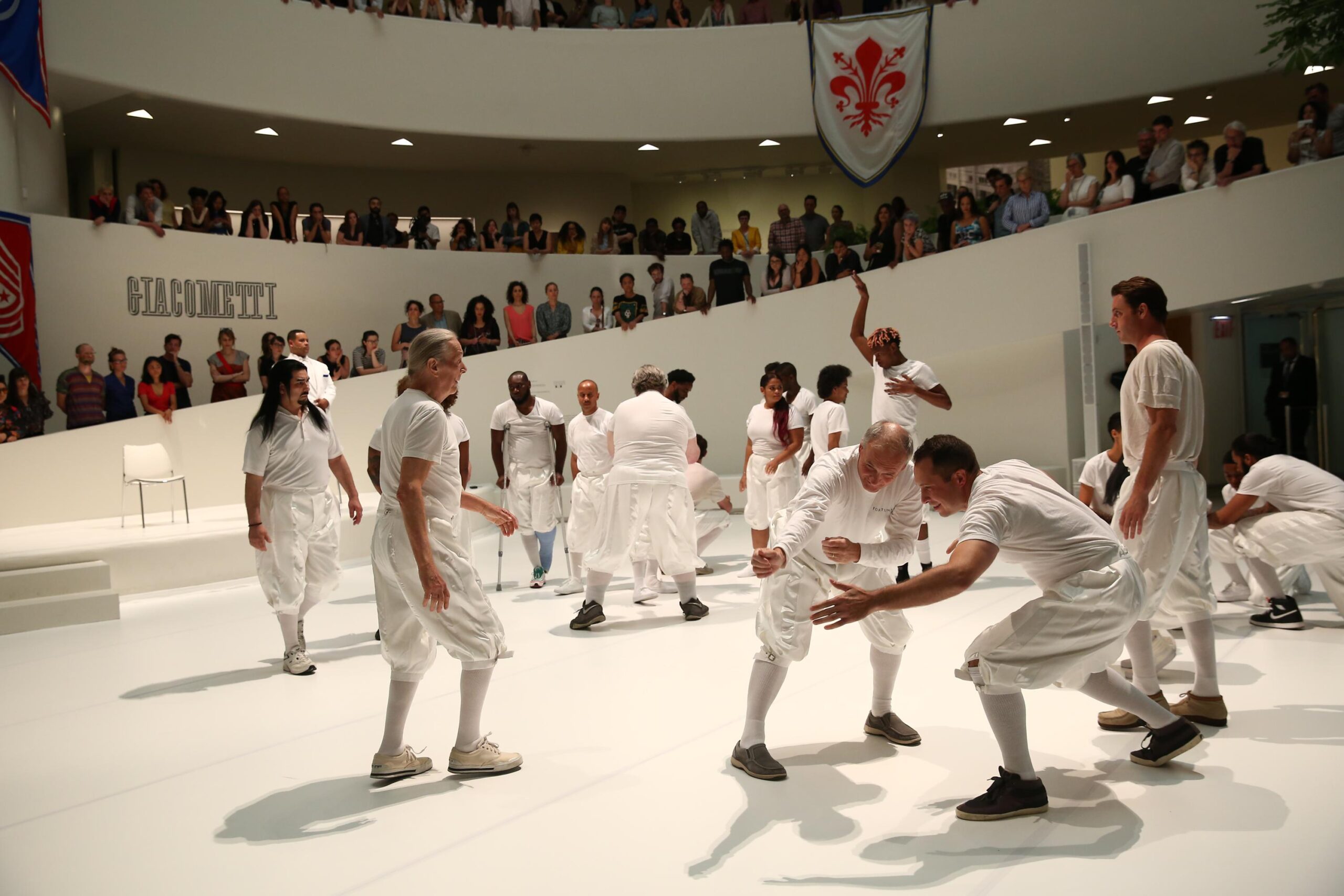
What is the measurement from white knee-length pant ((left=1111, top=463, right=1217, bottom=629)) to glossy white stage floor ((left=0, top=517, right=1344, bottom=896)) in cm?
52

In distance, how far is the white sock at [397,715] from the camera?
373cm

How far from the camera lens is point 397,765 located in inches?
146

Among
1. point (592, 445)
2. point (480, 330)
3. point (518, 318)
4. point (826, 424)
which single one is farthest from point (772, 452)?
point (518, 318)

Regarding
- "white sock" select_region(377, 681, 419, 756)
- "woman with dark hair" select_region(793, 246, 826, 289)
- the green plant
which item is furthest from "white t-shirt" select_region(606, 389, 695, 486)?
"woman with dark hair" select_region(793, 246, 826, 289)

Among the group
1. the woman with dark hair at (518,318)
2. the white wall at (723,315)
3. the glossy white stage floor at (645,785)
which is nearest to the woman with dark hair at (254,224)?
the white wall at (723,315)

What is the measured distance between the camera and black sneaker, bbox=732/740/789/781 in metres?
3.57

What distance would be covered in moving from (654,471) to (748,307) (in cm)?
699

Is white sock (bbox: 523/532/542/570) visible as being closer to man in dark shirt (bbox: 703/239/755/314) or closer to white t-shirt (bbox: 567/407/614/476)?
white t-shirt (bbox: 567/407/614/476)

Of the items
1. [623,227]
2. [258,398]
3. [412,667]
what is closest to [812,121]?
[623,227]

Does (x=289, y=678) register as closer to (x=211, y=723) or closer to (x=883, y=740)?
(x=211, y=723)

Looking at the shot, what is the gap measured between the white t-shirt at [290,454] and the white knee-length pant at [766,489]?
3.21 metres

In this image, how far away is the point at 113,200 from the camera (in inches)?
495

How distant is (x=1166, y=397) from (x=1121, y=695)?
117 centimetres

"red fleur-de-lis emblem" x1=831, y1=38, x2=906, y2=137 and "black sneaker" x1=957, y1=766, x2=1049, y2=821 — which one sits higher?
"red fleur-de-lis emblem" x1=831, y1=38, x2=906, y2=137
